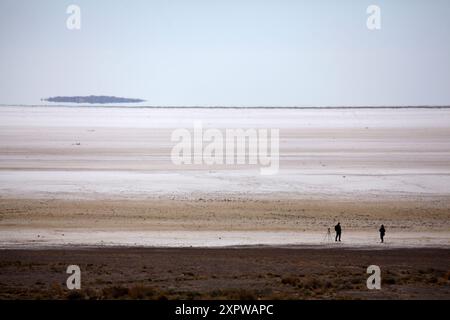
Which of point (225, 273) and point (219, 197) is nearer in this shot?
point (225, 273)

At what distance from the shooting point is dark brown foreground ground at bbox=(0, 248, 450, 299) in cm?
1345

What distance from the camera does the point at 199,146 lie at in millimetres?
47594

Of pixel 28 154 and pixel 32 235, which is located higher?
pixel 28 154

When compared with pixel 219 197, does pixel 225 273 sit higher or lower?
lower

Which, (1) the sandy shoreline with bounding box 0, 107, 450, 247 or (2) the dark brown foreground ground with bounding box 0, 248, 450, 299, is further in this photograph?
(1) the sandy shoreline with bounding box 0, 107, 450, 247

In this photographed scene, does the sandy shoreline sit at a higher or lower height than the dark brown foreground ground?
higher

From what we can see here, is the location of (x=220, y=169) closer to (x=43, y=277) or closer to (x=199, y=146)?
(x=199, y=146)

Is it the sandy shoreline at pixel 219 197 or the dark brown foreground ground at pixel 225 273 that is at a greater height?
the sandy shoreline at pixel 219 197

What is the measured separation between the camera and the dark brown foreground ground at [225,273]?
44.1 ft

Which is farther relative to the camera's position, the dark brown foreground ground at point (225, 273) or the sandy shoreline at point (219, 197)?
the sandy shoreline at point (219, 197)

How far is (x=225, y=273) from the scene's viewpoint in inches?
603
